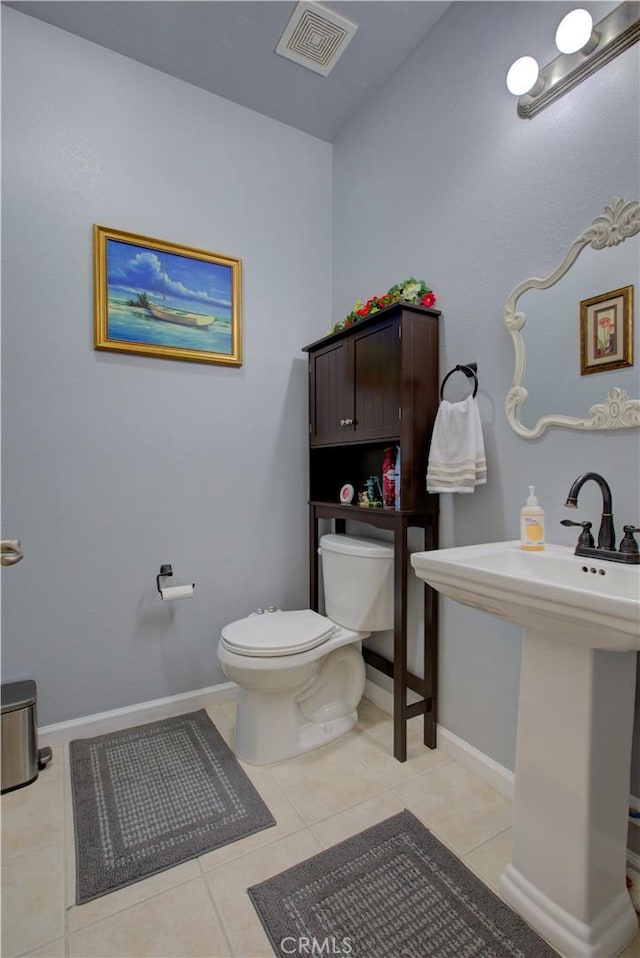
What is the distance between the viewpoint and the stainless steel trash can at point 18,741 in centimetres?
160

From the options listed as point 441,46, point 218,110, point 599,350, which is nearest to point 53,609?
point 599,350

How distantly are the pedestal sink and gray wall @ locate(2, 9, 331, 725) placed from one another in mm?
1309

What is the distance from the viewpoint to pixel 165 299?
2051 mm

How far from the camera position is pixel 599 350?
1.28m

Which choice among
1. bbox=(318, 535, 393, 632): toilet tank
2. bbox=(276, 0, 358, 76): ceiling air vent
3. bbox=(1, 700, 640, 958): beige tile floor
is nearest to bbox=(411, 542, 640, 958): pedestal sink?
bbox=(1, 700, 640, 958): beige tile floor

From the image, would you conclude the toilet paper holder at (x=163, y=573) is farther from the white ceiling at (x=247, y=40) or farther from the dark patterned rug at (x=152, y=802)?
the white ceiling at (x=247, y=40)

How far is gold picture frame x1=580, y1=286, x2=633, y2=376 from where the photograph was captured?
1.22 m

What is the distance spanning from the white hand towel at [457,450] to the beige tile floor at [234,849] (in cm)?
105

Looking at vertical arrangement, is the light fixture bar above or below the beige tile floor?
above

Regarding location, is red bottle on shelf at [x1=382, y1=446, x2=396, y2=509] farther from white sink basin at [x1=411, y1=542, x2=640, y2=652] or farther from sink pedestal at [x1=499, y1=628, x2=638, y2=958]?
sink pedestal at [x1=499, y1=628, x2=638, y2=958]

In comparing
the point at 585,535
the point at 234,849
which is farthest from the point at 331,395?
the point at 234,849

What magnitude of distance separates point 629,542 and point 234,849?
1.41 m

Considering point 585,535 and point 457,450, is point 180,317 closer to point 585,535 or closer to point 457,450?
point 457,450

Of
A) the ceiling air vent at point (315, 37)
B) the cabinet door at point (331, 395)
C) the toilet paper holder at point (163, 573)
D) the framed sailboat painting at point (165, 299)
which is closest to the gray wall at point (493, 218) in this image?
the ceiling air vent at point (315, 37)
